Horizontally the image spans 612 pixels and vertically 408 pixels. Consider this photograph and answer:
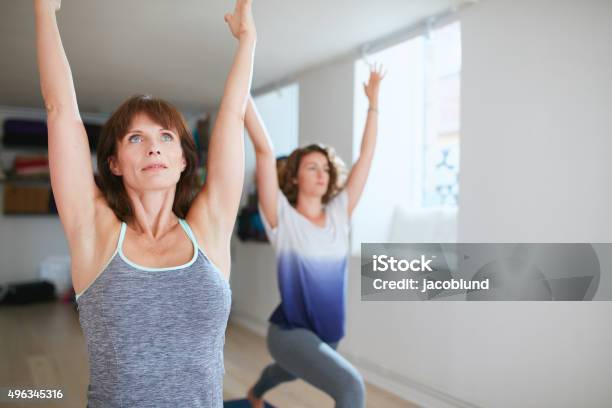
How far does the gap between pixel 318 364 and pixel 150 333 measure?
102cm

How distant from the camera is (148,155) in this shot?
1259mm

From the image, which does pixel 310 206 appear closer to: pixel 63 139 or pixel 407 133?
pixel 63 139

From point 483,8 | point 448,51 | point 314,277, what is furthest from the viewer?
point 448,51

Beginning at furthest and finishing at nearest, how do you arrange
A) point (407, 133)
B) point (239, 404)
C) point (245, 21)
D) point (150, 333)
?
point (407, 133) < point (239, 404) < point (245, 21) < point (150, 333)

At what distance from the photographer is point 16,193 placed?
6.73m

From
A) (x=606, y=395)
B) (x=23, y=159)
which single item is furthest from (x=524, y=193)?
(x=23, y=159)

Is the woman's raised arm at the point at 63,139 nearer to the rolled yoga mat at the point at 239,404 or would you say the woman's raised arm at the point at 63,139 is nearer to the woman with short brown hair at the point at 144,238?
the woman with short brown hair at the point at 144,238

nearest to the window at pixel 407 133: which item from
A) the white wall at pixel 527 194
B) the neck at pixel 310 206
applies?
the white wall at pixel 527 194

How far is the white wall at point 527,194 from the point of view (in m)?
2.42

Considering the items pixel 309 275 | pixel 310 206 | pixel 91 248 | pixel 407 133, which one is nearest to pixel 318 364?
pixel 309 275

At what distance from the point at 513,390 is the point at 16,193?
20.0ft

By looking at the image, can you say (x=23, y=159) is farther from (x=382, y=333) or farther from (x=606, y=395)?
(x=606, y=395)

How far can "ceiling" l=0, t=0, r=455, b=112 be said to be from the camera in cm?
323

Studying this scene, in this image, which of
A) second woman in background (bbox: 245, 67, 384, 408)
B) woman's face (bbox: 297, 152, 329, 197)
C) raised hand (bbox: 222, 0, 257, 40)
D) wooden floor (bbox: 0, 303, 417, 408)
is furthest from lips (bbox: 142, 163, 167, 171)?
wooden floor (bbox: 0, 303, 417, 408)
